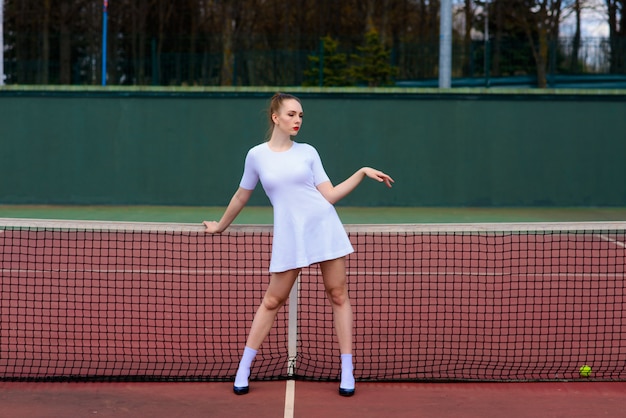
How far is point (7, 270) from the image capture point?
9.80m

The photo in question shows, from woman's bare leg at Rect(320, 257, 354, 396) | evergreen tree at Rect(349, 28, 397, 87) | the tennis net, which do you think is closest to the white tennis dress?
woman's bare leg at Rect(320, 257, 354, 396)

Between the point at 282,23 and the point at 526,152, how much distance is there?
3169 centimetres

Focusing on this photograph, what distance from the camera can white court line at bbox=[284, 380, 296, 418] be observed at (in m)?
4.94

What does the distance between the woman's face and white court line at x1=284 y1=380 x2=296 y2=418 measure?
1423mm

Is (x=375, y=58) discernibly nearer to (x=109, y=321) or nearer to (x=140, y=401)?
(x=109, y=321)

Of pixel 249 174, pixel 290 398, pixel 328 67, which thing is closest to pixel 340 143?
pixel 328 67

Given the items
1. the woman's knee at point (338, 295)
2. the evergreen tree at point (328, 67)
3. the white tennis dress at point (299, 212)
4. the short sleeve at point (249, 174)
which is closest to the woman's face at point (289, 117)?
the white tennis dress at point (299, 212)

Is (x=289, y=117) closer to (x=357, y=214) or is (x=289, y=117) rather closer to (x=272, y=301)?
(x=272, y=301)

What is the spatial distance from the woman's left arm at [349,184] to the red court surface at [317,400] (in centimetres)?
109

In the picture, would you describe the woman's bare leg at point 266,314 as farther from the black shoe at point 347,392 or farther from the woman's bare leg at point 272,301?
the black shoe at point 347,392

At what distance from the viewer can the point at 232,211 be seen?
525cm

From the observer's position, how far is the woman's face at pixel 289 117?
5094 mm

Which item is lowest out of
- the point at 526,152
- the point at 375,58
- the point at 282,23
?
the point at 526,152

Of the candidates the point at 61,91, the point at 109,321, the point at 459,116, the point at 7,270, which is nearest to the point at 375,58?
the point at 459,116
